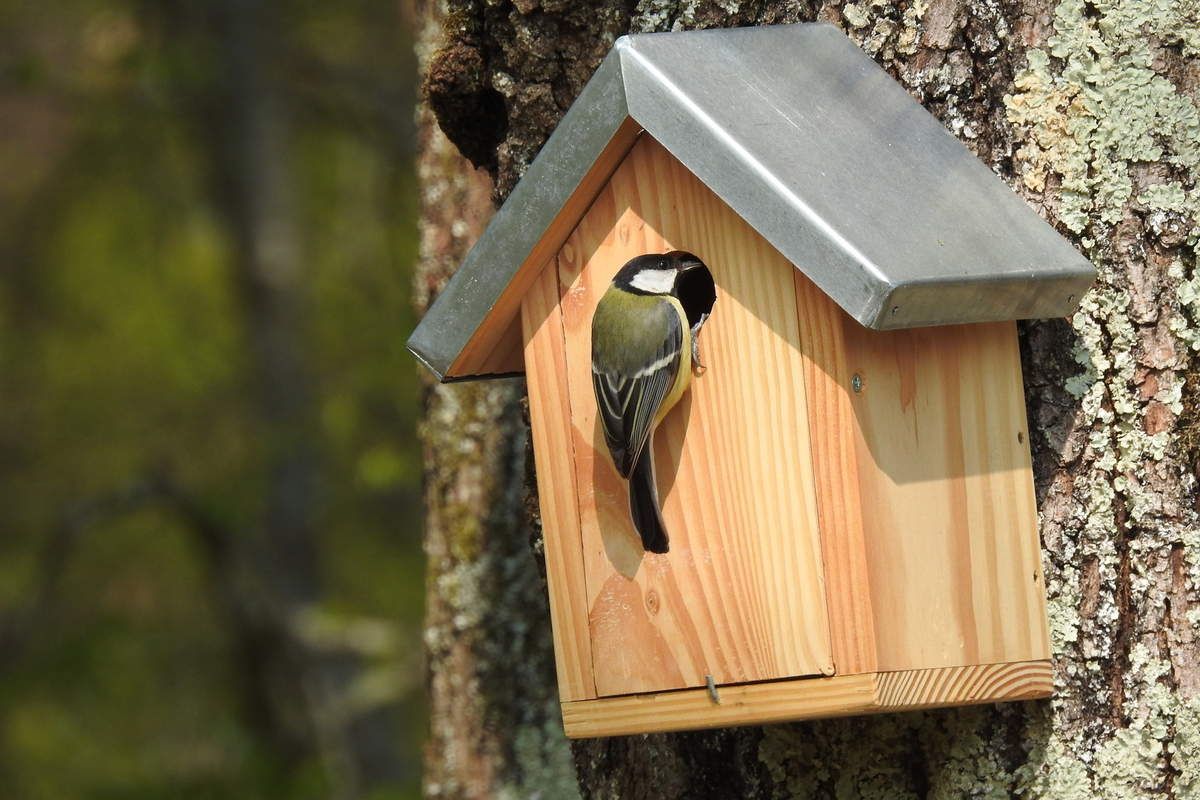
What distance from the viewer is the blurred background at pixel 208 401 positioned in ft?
25.5

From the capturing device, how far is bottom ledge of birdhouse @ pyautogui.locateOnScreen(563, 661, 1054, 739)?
2131 mm

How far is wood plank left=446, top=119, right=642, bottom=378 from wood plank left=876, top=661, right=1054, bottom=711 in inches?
35.2

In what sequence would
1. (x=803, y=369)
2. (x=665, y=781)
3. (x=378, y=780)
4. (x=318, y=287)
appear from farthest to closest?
1. (x=318, y=287)
2. (x=378, y=780)
3. (x=665, y=781)
4. (x=803, y=369)

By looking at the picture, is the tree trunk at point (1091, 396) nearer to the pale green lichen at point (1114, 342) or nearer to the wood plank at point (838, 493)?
the pale green lichen at point (1114, 342)

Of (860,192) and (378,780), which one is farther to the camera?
(378,780)

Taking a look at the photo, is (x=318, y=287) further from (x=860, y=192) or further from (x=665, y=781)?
(x=860, y=192)

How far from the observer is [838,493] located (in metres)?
2.14

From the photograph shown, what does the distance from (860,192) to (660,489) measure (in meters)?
0.56

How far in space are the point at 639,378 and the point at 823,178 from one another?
1.34ft

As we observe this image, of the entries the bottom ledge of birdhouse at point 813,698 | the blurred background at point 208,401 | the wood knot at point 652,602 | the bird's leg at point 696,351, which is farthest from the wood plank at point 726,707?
the blurred background at point 208,401

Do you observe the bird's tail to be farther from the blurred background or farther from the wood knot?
the blurred background

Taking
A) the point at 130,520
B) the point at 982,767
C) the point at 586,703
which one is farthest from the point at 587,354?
the point at 130,520

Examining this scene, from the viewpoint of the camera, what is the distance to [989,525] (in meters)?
2.31

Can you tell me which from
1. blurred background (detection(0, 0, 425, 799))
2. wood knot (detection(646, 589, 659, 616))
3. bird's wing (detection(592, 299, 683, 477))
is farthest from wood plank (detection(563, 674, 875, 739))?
blurred background (detection(0, 0, 425, 799))
